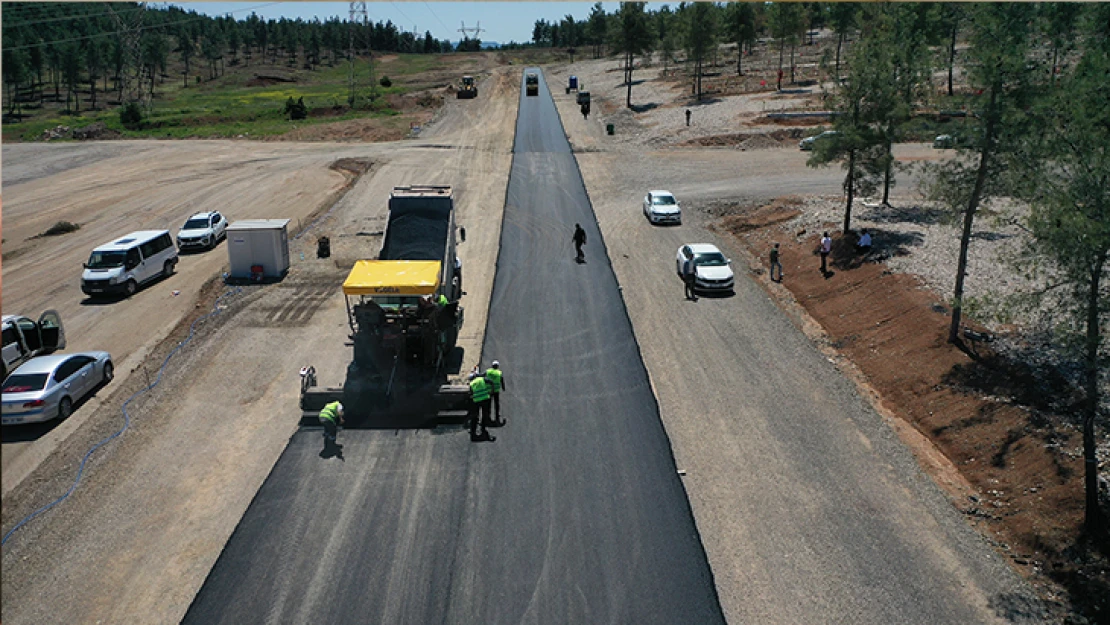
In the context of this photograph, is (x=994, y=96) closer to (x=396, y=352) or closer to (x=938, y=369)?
(x=938, y=369)

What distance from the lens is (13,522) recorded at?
17.8 metres

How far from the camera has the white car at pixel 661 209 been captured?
42.2 m

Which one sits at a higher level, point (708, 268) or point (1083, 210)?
point (1083, 210)

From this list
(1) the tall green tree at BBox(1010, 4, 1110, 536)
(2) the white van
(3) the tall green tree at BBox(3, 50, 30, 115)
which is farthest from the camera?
(3) the tall green tree at BBox(3, 50, 30, 115)

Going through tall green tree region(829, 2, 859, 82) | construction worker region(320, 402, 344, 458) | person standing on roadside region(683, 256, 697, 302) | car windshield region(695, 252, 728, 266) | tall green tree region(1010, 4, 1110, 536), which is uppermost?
tall green tree region(829, 2, 859, 82)

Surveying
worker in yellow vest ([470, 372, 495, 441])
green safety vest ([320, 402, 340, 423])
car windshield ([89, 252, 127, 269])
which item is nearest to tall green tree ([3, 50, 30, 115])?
car windshield ([89, 252, 127, 269])

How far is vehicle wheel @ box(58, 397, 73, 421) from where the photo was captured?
901 inches

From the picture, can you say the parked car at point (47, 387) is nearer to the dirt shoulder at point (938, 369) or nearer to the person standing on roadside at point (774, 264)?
the dirt shoulder at point (938, 369)

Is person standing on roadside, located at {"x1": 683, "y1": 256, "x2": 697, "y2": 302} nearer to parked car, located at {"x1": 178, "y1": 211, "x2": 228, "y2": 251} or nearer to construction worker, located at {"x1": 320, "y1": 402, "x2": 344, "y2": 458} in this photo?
construction worker, located at {"x1": 320, "y1": 402, "x2": 344, "y2": 458}

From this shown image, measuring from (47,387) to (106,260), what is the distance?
13361 mm

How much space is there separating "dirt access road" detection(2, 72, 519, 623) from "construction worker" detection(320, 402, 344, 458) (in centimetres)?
144

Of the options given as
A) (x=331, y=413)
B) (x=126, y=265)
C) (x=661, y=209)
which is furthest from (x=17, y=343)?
(x=661, y=209)

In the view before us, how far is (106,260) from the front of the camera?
34062mm

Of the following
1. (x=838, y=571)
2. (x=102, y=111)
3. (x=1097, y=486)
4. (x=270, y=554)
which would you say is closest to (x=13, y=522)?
(x=270, y=554)
